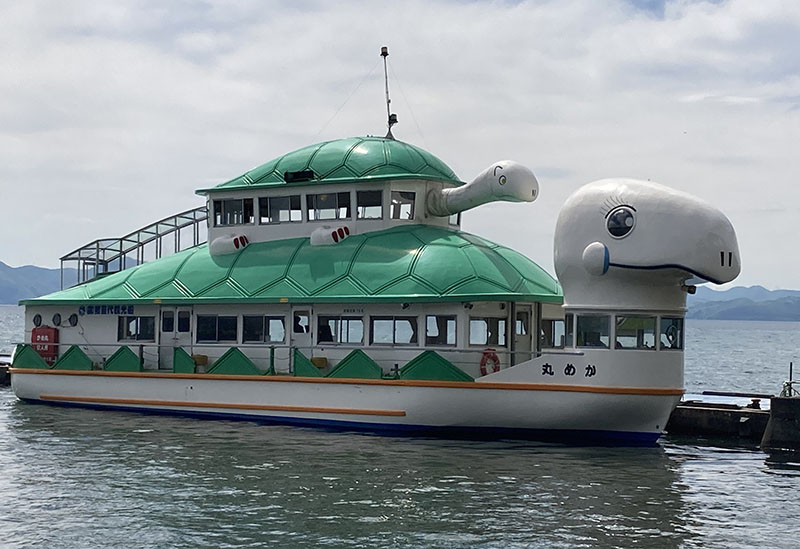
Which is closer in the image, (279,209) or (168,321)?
(279,209)

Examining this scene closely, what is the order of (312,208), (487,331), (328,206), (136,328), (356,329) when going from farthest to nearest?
(136,328) → (312,208) → (328,206) → (356,329) → (487,331)

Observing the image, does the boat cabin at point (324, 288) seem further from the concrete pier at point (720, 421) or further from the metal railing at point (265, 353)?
the concrete pier at point (720, 421)

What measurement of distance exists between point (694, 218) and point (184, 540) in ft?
48.8

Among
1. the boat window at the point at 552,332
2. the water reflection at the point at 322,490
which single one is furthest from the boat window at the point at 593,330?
the boat window at the point at 552,332

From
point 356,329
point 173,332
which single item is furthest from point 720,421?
point 173,332

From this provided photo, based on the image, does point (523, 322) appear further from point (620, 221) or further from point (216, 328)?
point (216, 328)

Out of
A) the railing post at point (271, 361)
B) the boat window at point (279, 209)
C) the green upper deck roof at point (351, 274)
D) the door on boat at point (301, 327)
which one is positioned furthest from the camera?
the boat window at point (279, 209)

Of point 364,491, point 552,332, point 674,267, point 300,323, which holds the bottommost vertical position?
point 364,491

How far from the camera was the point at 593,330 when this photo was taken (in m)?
27.5

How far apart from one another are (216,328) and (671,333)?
13737 mm

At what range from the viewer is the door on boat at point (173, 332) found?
3416 centimetres

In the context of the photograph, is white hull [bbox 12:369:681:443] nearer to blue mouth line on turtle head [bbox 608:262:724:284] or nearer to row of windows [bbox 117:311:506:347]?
row of windows [bbox 117:311:506:347]

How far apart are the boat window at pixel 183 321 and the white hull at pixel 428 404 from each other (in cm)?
198

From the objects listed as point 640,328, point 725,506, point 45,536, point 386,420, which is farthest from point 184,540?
point 640,328
